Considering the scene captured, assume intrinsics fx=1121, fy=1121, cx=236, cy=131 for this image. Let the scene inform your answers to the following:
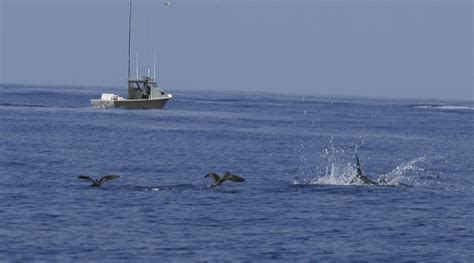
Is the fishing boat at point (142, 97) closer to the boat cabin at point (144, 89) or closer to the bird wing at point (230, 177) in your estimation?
the boat cabin at point (144, 89)

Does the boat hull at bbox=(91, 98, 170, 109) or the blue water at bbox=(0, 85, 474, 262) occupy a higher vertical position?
the blue water at bbox=(0, 85, 474, 262)

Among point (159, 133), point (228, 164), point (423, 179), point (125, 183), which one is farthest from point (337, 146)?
point (125, 183)

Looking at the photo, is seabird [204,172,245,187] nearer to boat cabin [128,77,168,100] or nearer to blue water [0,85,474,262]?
blue water [0,85,474,262]

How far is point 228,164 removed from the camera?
2709 inches

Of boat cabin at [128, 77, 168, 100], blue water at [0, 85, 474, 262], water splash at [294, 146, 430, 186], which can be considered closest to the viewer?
blue water at [0, 85, 474, 262]

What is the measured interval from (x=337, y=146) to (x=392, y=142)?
386 inches

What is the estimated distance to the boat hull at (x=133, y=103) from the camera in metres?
150

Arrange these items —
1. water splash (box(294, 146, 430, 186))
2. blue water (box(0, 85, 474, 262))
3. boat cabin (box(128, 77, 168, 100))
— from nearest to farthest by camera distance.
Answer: blue water (box(0, 85, 474, 262))
water splash (box(294, 146, 430, 186))
boat cabin (box(128, 77, 168, 100))

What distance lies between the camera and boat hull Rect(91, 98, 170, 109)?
150288 mm

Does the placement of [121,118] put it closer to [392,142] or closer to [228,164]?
[392,142]

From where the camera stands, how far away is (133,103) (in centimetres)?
15062

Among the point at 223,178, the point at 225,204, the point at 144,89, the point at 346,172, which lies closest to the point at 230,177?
the point at 223,178

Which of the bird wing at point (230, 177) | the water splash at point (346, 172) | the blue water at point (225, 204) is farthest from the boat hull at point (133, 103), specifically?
the bird wing at point (230, 177)

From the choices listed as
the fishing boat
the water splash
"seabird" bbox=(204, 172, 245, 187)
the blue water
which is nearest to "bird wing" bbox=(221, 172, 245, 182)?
"seabird" bbox=(204, 172, 245, 187)
